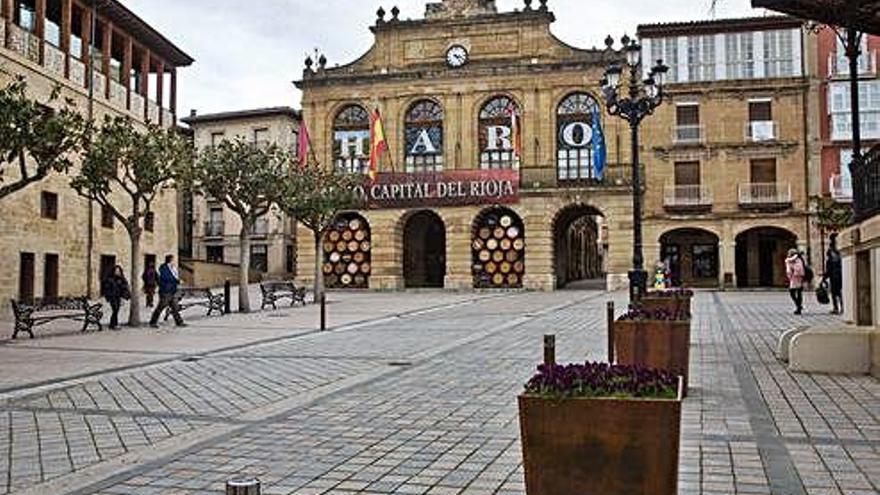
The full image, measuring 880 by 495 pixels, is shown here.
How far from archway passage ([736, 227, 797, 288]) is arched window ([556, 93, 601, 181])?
27.4ft

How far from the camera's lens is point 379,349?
13.6 meters

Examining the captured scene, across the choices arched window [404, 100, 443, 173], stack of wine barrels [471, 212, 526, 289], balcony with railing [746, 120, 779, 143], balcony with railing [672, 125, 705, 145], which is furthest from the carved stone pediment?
Answer: balcony with railing [746, 120, 779, 143]

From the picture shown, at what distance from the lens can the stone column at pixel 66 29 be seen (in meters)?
27.1

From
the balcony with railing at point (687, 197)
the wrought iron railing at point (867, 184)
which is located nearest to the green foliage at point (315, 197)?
Answer: the balcony with railing at point (687, 197)

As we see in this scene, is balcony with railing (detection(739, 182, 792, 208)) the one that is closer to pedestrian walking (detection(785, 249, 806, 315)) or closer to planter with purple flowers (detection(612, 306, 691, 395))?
→ pedestrian walking (detection(785, 249, 806, 315))

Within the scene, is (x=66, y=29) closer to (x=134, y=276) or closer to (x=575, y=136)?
(x=134, y=276)

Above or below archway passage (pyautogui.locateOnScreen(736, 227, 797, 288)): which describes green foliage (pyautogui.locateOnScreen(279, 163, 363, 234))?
above

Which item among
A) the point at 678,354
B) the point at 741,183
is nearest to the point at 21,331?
the point at 678,354

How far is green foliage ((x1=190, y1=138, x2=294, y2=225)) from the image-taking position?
2389 cm

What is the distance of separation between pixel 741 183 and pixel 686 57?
6511mm

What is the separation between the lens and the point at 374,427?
7098mm

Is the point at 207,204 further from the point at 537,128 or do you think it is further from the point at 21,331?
the point at 21,331

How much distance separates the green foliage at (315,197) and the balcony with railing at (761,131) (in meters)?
20.0

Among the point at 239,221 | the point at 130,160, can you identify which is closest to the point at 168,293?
the point at 130,160
